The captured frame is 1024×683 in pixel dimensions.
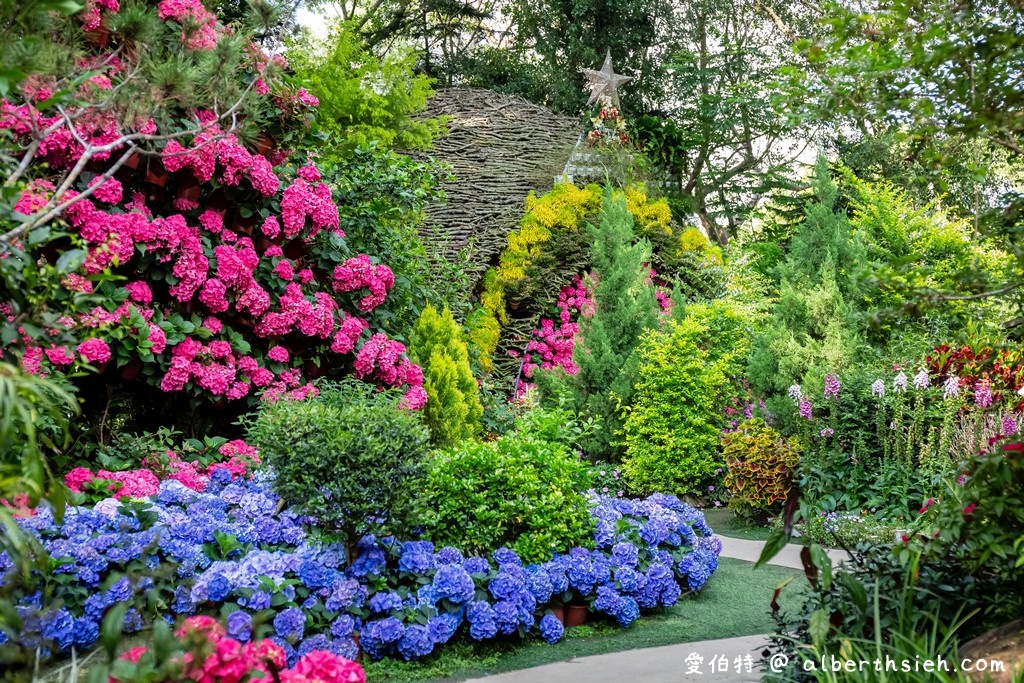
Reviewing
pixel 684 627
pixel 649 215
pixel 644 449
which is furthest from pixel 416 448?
pixel 649 215

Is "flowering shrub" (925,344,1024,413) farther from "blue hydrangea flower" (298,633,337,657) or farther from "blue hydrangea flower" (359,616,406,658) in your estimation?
"blue hydrangea flower" (298,633,337,657)

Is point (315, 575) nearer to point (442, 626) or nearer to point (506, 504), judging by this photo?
point (442, 626)

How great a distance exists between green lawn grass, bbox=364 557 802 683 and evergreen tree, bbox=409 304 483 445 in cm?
254

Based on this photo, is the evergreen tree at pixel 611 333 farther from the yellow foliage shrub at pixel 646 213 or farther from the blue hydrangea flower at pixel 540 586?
the blue hydrangea flower at pixel 540 586

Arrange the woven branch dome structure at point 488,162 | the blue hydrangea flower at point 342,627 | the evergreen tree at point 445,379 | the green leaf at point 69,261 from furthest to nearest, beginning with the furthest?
the woven branch dome structure at point 488,162, the evergreen tree at point 445,379, the blue hydrangea flower at point 342,627, the green leaf at point 69,261

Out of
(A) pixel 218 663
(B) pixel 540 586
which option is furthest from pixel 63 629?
(B) pixel 540 586

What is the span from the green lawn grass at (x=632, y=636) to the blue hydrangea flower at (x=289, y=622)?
1.22 feet

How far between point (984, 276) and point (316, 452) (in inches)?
107

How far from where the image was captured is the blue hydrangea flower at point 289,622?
11.1 ft

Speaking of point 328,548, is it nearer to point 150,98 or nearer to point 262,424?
point 262,424

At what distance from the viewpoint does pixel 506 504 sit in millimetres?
4215

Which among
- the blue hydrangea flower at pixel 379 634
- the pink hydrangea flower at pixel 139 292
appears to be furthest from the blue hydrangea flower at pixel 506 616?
the pink hydrangea flower at pixel 139 292

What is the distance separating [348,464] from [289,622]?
27.7 inches

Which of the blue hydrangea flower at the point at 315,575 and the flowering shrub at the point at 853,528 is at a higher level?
the blue hydrangea flower at the point at 315,575
